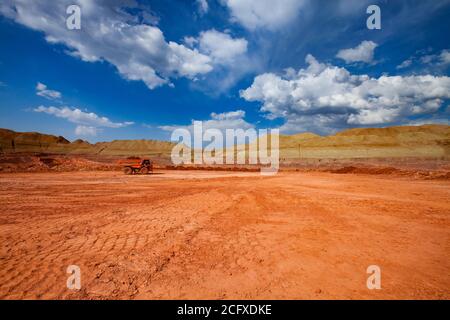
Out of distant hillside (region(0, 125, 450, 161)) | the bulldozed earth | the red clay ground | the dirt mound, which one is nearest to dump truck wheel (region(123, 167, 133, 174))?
the dirt mound

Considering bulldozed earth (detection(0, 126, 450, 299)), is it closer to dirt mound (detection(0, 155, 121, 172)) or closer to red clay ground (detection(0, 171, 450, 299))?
red clay ground (detection(0, 171, 450, 299))

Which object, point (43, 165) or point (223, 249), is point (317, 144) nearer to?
point (43, 165)

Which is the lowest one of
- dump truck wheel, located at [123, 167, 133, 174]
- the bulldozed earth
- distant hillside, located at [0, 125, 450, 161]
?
the bulldozed earth

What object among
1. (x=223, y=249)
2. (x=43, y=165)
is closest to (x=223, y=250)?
(x=223, y=249)

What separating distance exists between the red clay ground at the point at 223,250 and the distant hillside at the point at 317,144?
188 ft

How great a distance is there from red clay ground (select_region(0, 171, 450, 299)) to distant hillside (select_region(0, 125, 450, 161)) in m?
57.4

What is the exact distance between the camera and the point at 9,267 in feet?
12.8

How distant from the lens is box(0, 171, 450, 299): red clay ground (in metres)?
3.41

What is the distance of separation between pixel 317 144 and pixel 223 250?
92479mm

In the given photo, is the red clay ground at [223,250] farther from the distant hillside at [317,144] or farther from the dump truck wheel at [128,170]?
the distant hillside at [317,144]
